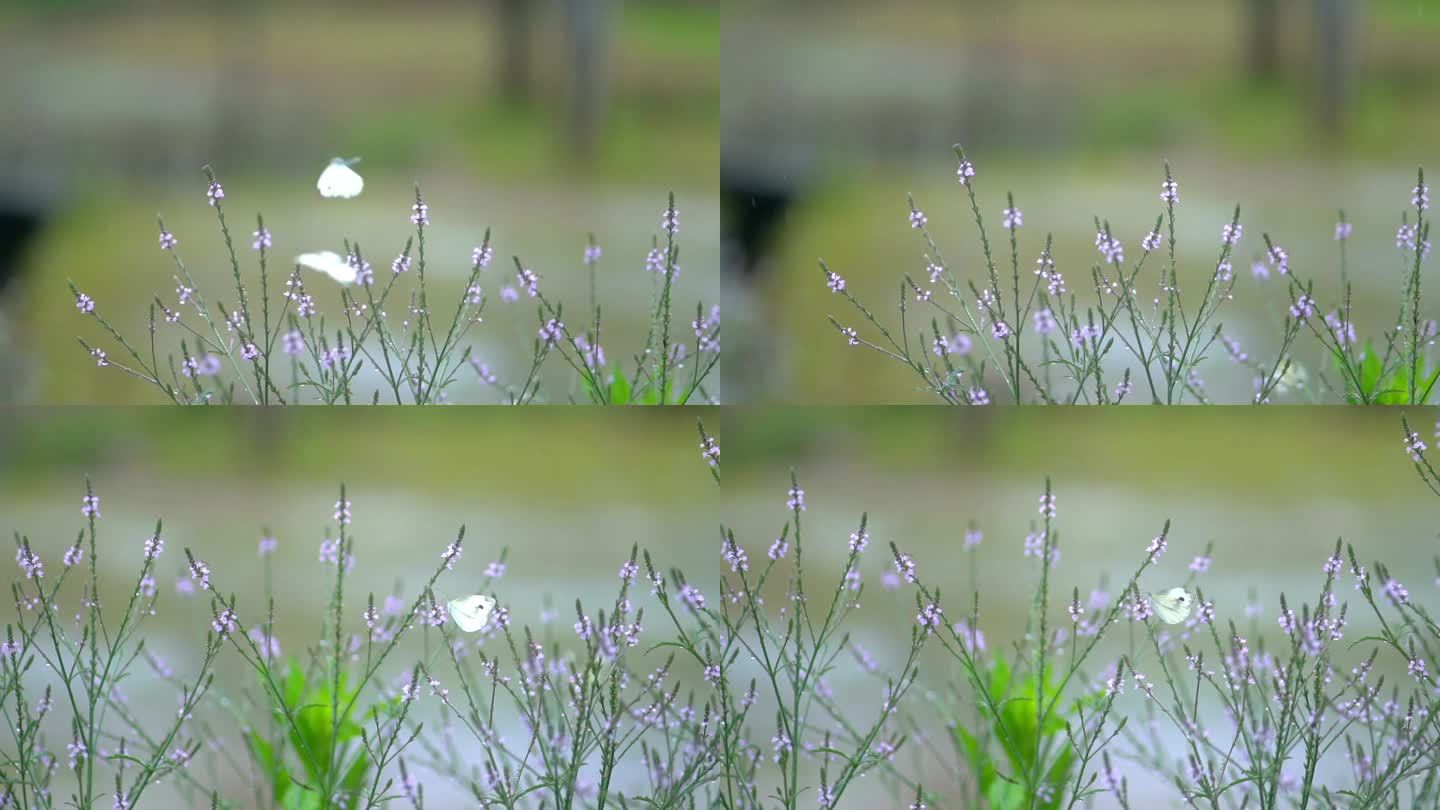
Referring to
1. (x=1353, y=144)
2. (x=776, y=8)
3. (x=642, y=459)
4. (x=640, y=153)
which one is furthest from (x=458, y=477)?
(x=1353, y=144)

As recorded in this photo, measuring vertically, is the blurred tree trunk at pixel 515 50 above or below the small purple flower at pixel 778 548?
above

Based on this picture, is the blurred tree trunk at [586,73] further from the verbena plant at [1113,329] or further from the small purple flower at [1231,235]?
the small purple flower at [1231,235]

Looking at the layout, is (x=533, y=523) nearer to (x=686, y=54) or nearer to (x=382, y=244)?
(x=382, y=244)

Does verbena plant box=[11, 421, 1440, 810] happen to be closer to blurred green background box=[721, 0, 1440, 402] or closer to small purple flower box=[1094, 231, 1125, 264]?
blurred green background box=[721, 0, 1440, 402]

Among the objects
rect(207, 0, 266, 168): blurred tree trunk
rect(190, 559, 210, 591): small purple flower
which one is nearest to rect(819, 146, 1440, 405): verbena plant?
rect(207, 0, 266, 168): blurred tree trunk

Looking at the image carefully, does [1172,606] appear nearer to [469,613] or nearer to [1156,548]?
[1156,548]

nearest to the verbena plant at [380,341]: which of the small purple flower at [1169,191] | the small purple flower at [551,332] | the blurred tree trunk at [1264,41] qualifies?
the small purple flower at [551,332]

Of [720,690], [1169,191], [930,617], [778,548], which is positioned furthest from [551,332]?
[1169,191]
